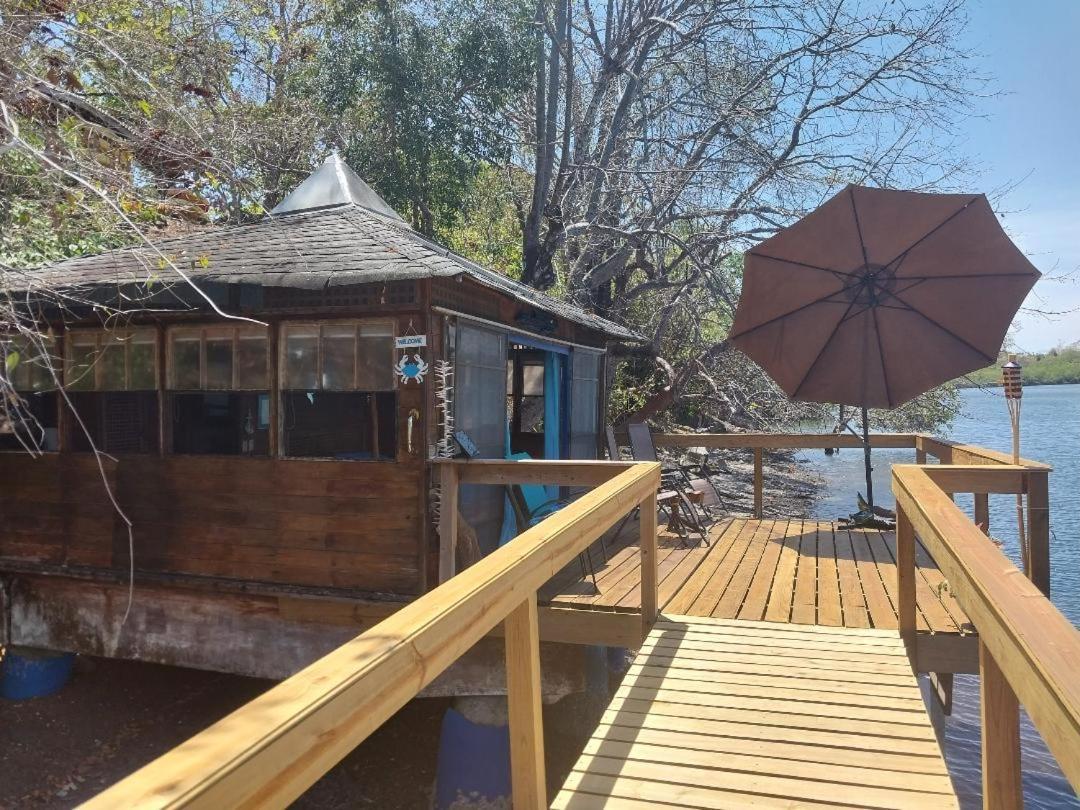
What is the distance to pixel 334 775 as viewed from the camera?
6.54 m

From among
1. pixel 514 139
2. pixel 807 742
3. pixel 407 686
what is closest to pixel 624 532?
pixel 807 742

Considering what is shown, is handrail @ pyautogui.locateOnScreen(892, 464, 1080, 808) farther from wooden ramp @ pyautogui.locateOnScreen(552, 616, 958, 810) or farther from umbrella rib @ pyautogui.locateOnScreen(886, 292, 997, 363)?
umbrella rib @ pyautogui.locateOnScreen(886, 292, 997, 363)

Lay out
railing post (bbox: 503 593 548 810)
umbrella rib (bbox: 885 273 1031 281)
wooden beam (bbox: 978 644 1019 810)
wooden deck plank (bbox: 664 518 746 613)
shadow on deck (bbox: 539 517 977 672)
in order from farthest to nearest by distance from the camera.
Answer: umbrella rib (bbox: 885 273 1031 281), wooden deck plank (bbox: 664 518 746 613), shadow on deck (bbox: 539 517 977 672), railing post (bbox: 503 593 548 810), wooden beam (bbox: 978 644 1019 810)

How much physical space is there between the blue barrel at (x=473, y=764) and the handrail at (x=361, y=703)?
129 inches

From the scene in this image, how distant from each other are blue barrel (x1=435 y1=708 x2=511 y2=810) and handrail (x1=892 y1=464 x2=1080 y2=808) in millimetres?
3573

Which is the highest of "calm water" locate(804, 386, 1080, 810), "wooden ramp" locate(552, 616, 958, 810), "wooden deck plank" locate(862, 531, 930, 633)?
"wooden deck plank" locate(862, 531, 930, 633)

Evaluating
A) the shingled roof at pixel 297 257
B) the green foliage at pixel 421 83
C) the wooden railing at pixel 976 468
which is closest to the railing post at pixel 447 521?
the shingled roof at pixel 297 257

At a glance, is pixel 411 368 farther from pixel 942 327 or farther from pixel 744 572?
pixel 942 327

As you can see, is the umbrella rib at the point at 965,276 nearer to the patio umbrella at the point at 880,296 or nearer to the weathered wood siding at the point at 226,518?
the patio umbrella at the point at 880,296

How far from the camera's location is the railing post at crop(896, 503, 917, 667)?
3844 millimetres

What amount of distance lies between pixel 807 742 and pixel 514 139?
1369 cm

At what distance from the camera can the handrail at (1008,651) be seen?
1.27 metres

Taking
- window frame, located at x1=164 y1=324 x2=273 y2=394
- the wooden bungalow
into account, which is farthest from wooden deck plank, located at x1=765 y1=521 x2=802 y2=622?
window frame, located at x1=164 y1=324 x2=273 y2=394

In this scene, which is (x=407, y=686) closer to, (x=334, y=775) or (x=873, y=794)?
(x=873, y=794)
